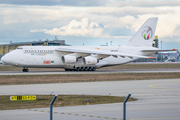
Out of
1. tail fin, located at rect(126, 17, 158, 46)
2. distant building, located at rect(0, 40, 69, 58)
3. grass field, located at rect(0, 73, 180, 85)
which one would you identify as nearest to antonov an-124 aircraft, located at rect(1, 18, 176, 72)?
tail fin, located at rect(126, 17, 158, 46)

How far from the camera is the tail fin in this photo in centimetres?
5081

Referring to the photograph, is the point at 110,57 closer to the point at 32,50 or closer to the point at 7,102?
the point at 32,50

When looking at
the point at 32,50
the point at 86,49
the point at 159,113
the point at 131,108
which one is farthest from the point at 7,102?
the point at 86,49

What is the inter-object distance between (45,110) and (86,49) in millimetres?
35565

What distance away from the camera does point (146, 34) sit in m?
51.2

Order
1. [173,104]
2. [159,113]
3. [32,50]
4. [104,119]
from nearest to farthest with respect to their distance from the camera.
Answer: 1. [104,119]
2. [159,113]
3. [173,104]
4. [32,50]

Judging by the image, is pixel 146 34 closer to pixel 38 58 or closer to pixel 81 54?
pixel 81 54

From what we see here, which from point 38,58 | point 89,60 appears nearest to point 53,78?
point 38,58

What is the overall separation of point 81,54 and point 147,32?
1333cm

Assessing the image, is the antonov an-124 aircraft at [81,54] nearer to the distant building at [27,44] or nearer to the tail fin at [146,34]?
the tail fin at [146,34]

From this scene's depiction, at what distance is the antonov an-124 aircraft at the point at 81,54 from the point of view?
4441cm

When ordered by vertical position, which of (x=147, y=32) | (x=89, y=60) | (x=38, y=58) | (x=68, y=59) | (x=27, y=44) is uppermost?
(x=147, y=32)

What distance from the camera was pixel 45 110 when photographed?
13062 millimetres

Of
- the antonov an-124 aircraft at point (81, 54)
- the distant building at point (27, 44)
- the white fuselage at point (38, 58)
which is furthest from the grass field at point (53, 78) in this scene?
the distant building at point (27, 44)
